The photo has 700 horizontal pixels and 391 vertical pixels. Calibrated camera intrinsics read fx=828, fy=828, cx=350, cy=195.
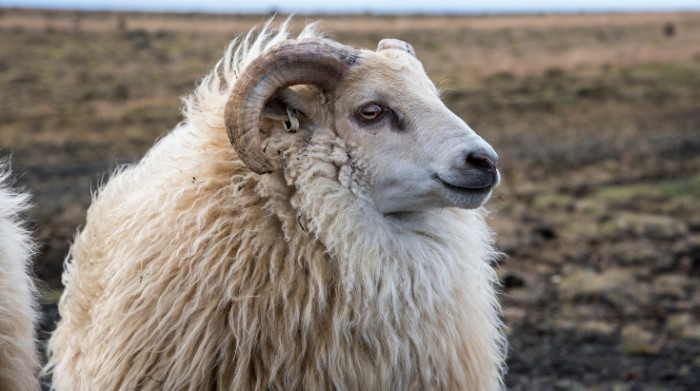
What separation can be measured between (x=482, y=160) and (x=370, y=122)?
2.23 ft

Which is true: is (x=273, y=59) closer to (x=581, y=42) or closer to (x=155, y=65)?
(x=155, y=65)

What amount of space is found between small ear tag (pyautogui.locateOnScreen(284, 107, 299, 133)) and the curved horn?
0.18m

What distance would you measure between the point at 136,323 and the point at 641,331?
6538 millimetres

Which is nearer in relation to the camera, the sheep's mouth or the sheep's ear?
Result: the sheep's mouth

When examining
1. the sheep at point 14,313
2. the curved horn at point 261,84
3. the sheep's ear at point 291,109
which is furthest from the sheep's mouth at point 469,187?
the sheep at point 14,313

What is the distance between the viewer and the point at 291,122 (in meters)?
4.71

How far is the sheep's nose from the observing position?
14.7ft

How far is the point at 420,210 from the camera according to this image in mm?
4805

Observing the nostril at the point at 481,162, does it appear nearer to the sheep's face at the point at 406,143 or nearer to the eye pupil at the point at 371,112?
the sheep's face at the point at 406,143

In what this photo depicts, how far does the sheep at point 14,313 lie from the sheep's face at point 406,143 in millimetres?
1985

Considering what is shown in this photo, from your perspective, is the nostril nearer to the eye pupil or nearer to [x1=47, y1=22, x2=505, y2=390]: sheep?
[x1=47, y1=22, x2=505, y2=390]: sheep

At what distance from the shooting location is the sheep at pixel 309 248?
4543 millimetres

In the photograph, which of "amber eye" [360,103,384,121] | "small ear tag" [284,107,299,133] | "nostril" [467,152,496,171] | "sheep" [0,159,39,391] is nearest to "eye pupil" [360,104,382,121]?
"amber eye" [360,103,384,121]

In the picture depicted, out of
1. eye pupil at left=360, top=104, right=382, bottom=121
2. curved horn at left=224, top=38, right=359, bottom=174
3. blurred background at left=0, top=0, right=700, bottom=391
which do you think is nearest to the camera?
curved horn at left=224, top=38, right=359, bottom=174
